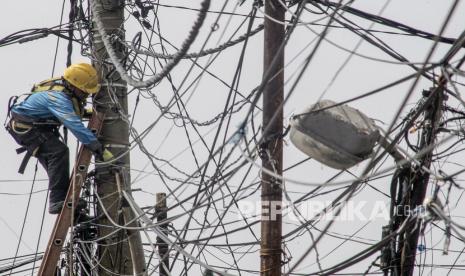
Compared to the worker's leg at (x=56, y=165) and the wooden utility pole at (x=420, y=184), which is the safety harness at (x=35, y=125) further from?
the wooden utility pole at (x=420, y=184)

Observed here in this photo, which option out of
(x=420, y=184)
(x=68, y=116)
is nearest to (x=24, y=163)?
(x=68, y=116)

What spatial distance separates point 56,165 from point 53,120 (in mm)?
475

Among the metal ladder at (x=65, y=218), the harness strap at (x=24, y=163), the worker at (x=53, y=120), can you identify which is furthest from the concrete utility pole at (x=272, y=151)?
the harness strap at (x=24, y=163)

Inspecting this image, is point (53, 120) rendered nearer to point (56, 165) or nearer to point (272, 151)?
point (56, 165)

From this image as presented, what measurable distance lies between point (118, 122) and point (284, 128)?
10.9 ft

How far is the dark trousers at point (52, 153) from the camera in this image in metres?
12.7

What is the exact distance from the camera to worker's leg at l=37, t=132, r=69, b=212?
12.7 metres

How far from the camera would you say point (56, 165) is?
41.8 feet

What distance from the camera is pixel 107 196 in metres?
12.8

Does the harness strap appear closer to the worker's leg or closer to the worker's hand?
the worker's leg

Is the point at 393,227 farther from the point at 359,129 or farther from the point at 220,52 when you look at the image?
the point at 220,52

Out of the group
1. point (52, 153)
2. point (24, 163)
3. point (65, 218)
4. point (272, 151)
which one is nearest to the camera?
point (272, 151)

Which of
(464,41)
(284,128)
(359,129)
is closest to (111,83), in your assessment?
(284,128)

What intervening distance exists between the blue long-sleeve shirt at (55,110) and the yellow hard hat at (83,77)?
0.18m
